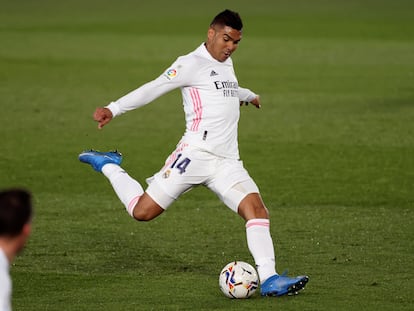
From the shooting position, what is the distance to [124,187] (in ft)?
33.2

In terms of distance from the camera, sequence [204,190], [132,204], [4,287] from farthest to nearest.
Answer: [204,190]
[132,204]
[4,287]

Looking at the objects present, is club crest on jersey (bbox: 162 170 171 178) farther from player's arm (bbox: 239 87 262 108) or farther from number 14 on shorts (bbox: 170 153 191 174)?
player's arm (bbox: 239 87 262 108)

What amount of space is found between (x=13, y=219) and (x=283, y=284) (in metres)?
4.12

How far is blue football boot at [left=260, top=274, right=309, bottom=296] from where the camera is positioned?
9.30m

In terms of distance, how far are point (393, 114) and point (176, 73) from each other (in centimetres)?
1225

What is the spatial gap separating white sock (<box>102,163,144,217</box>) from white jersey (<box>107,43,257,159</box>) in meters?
0.62

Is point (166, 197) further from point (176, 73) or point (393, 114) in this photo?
point (393, 114)

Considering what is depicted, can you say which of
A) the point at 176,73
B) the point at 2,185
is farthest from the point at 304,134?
the point at 176,73

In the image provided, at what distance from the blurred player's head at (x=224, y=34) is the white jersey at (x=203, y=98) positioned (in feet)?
0.26

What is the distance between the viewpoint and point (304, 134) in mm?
19406

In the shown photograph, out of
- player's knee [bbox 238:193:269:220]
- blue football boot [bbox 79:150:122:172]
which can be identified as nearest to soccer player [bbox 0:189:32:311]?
player's knee [bbox 238:193:269:220]

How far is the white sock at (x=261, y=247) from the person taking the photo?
941 cm

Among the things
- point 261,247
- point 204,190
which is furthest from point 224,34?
point 204,190

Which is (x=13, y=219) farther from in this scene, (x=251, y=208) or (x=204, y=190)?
(x=204, y=190)
